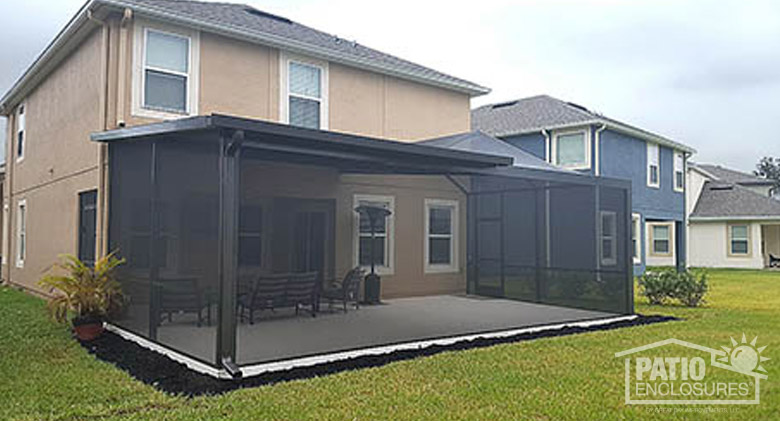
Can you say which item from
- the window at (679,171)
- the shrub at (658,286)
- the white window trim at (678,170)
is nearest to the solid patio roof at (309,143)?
the shrub at (658,286)

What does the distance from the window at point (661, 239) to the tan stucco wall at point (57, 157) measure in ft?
74.2

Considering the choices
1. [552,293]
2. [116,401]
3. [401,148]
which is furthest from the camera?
[552,293]

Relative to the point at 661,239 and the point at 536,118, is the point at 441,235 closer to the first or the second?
the point at 536,118

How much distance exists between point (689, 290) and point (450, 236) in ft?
16.7

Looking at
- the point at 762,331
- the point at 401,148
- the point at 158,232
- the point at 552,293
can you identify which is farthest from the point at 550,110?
the point at 158,232

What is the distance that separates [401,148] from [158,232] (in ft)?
11.0

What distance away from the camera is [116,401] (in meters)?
4.91

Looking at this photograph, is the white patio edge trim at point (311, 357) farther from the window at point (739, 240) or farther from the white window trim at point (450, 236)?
the window at point (739, 240)

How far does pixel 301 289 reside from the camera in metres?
8.92

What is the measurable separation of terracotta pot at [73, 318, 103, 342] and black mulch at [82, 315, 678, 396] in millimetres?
129

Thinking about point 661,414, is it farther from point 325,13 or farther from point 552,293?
point 325,13

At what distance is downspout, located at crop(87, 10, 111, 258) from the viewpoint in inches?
347

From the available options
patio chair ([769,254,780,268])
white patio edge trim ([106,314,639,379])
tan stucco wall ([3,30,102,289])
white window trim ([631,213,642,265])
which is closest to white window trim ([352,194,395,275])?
white patio edge trim ([106,314,639,379])

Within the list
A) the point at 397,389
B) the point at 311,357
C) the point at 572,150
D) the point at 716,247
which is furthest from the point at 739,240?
the point at 397,389
